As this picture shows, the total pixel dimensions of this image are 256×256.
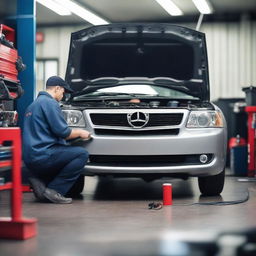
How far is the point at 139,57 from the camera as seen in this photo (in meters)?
6.67

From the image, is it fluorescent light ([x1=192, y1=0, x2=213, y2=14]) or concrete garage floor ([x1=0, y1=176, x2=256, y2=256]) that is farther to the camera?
fluorescent light ([x1=192, y1=0, x2=213, y2=14])

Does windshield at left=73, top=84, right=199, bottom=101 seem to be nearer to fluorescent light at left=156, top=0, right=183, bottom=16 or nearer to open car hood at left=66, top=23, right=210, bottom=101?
open car hood at left=66, top=23, right=210, bottom=101

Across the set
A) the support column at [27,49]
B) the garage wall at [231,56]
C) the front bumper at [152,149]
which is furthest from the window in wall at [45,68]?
the front bumper at [152,149]

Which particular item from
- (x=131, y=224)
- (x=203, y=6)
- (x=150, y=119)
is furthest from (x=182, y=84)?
(x=203, y=6)

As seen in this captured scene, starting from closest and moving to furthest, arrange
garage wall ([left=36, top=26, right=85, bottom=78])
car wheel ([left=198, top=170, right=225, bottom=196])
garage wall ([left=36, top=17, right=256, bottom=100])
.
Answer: car wheel ([left=198, top=170, right=225, bottom=196])
garage wall ([left=36, top=17, right=256, bottom=100])
garage wall ([left=36, top=26, right=85, bottom=78])

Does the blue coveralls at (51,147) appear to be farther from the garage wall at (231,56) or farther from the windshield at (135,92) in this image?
the garage wall at (231,56)

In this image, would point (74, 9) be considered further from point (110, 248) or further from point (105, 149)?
point (110, 248)

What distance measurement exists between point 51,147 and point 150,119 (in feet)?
3.34

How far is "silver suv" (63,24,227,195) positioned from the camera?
5.61 metres

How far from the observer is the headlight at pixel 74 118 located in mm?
5754

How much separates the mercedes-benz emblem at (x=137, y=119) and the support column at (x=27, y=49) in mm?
1709

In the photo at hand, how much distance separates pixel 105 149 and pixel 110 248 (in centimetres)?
217

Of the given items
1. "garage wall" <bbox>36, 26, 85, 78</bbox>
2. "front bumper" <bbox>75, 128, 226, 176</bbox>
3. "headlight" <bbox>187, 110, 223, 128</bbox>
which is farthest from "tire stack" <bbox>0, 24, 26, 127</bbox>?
"garage wall" <bbox>36, 26, 85, 78</bbox>

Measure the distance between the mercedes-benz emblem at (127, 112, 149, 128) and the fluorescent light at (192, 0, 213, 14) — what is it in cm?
870
